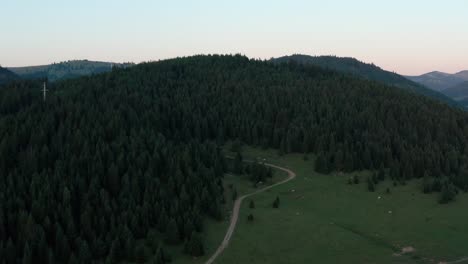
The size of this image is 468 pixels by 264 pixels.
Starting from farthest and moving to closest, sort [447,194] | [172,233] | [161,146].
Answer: [161,146], [447,194], [172,233]

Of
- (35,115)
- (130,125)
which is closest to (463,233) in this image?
(130,125)

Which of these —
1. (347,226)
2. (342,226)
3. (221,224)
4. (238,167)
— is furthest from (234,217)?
(238,167)

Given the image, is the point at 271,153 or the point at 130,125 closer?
the point at 130,125

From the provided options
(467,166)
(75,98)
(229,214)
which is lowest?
(229,214)

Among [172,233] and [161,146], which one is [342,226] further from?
[161,146]

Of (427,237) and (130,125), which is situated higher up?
(130,125)

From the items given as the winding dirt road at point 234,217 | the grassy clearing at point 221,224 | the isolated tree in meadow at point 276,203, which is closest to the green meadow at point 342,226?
the grassy clearing at point 221,224

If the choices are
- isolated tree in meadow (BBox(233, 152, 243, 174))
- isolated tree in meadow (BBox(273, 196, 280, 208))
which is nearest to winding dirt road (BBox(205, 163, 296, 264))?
isolated tree in meadow (BBox(273, 196, 280, 208))

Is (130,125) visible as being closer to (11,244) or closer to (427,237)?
(11,244)
